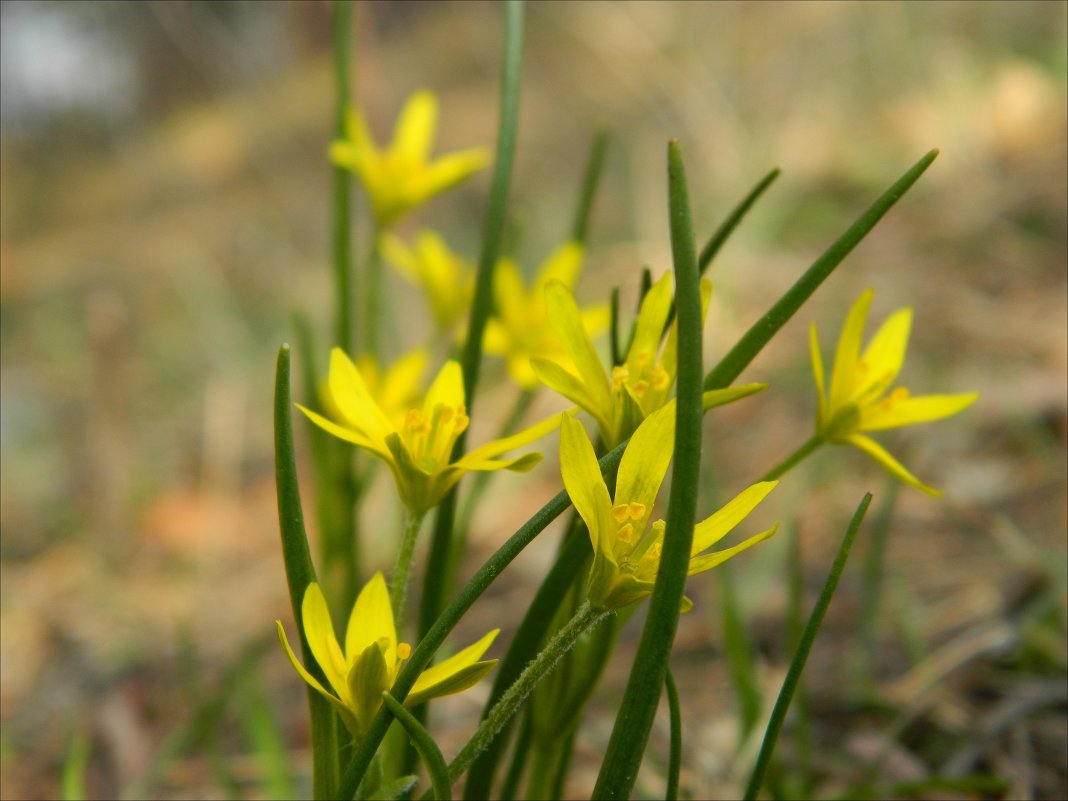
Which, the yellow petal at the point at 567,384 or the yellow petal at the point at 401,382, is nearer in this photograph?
the yellow petal at the point at 567,384

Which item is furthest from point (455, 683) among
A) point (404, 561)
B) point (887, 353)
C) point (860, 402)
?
point (887, 353)

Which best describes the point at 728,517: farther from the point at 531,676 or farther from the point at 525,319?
the point at 525,319

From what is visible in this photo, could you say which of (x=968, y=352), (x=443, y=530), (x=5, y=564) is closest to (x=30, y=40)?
(x=5, y=564)

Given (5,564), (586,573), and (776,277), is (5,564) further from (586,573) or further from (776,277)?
(776,277)

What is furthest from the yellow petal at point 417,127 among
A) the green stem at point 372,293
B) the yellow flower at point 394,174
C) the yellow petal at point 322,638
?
the yellow petal at point 322,638

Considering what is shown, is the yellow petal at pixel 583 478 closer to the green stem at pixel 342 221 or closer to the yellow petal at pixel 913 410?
the yellow petal at pixel 913 410

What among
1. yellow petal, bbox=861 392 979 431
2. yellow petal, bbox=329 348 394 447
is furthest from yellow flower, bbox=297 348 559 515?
yellow petal, bbox=861 392 979 431
